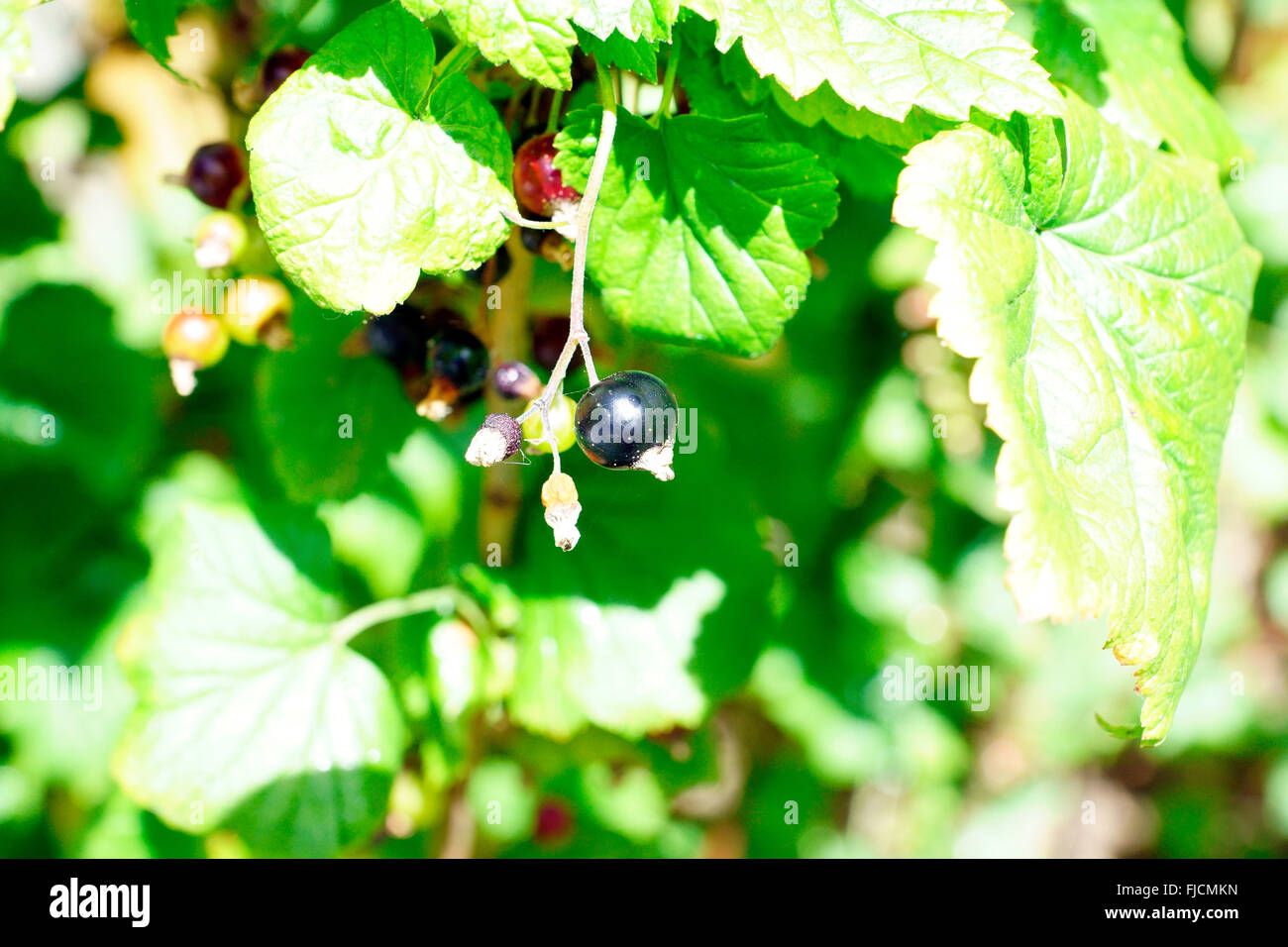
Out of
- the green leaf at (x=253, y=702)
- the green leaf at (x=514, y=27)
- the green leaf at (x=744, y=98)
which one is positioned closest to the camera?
the green leaf at (x=514, y=27)

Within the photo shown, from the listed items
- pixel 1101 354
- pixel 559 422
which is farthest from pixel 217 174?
pixel 1101 354

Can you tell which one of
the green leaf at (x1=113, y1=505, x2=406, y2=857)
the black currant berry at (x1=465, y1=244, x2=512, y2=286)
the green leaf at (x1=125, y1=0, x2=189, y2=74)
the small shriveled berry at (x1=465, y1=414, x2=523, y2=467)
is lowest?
the green leaf at (x1=113, y1=505, x2=406, y2=857)

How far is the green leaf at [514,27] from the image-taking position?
64 cm

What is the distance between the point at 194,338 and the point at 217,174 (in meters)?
0.19

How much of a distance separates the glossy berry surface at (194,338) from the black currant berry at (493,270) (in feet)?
0.95

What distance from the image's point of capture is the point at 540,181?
83 centimetres

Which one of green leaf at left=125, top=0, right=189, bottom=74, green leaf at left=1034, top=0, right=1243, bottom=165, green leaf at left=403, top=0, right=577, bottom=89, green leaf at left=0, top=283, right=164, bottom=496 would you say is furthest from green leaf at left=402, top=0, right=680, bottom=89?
green leaf at left=0, top=283, right=164, bottom=496

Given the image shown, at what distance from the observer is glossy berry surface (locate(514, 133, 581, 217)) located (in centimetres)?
82

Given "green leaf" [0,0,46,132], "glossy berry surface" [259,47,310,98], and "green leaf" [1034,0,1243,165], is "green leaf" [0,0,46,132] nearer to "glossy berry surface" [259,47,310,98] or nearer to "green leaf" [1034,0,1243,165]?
"glossy berry surface" [259,47,310,98]

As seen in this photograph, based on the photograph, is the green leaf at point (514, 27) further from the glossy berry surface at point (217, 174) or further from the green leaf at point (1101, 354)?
the glossy berry surface at point (217, 174)

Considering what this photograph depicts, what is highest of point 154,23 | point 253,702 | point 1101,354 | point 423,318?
point 154,23

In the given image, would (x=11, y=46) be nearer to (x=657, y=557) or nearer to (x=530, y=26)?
(x=530, y=26)

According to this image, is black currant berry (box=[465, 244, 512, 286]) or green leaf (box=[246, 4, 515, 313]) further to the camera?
black currant berry (box=[465, 244, 512, 286])

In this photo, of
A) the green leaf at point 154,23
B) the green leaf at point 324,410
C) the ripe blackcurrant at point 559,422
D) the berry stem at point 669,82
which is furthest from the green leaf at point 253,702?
the berry stem at point 669,82
